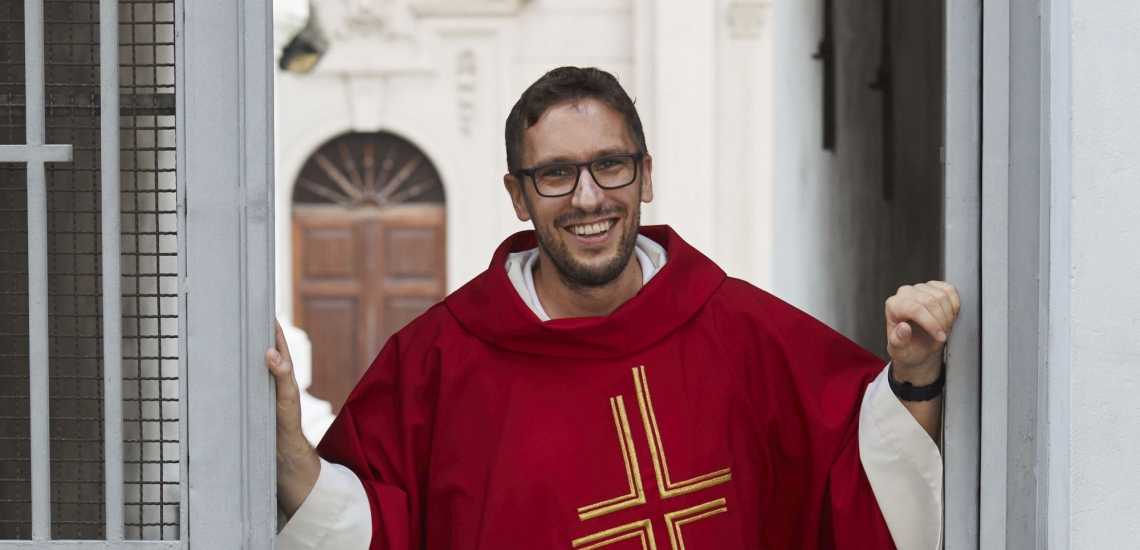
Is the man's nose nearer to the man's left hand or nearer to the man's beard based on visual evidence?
the man's beard

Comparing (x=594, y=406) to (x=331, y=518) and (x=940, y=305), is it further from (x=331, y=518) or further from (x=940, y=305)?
(x=940, y=305)

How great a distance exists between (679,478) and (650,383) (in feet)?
0.61

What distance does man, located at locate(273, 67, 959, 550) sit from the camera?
7.93 feet

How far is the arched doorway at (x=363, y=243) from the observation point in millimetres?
12648

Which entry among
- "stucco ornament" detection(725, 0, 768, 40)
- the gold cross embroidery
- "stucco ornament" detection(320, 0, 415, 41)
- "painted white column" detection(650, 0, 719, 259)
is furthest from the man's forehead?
"stucco ornament" detection(320, 0, 415, 41)

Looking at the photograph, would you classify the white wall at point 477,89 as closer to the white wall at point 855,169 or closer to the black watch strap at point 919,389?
the white wall at point 855,169

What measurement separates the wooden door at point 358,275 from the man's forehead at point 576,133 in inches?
404

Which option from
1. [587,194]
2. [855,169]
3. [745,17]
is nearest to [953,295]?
[587,194]

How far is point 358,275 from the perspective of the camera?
41.9 ft

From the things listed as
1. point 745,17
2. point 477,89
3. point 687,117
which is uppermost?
point 745,17

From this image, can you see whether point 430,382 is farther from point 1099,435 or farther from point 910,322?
point 1099,435

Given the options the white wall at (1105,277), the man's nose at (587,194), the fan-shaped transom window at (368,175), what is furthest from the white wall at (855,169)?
the fan-shaped transom window at (368,175)

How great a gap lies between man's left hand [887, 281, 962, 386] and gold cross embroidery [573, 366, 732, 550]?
49 centimetres

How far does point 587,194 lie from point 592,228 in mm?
78
